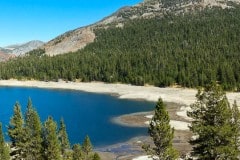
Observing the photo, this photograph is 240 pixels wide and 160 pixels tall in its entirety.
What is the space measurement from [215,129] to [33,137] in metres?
35.5

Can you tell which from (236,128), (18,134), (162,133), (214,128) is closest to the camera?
(214,128)

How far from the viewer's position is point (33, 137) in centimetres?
6550

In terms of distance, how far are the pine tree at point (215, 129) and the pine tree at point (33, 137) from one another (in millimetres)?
31881

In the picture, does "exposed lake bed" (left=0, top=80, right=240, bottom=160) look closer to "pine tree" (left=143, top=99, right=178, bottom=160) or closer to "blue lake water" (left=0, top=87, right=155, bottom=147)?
"blue lake water" (left=0, top=87, right=155, bottom=147)

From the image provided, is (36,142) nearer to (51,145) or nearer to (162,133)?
(51,145)

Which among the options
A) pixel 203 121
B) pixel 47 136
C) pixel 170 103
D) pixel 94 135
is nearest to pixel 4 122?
pixel 94 135

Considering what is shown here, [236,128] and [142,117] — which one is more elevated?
[236,128]

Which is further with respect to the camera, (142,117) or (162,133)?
(142,117)

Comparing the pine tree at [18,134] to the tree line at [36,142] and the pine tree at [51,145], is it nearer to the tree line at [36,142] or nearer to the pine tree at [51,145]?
the tree line at [36,142]

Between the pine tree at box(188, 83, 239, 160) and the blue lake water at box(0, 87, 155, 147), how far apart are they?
192ft

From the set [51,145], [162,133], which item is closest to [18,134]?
[51,145]

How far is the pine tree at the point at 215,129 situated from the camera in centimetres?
3803

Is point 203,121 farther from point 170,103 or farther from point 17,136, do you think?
point 170,103

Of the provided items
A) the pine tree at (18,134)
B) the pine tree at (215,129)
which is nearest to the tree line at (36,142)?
the pine tree at (18,134)
